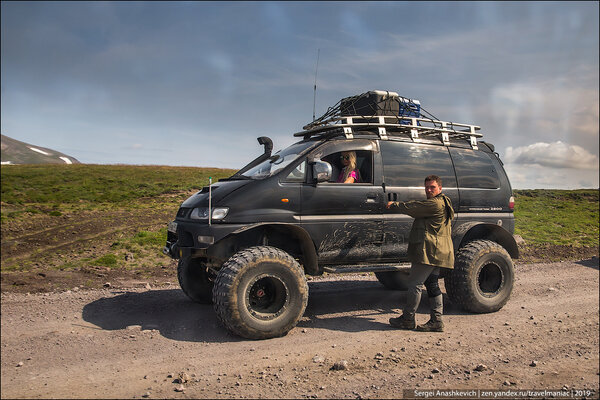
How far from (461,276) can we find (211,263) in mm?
3713

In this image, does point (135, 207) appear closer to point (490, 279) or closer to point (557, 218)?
point (490, 279)

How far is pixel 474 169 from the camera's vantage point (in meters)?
7.14

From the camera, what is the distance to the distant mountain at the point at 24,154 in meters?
133

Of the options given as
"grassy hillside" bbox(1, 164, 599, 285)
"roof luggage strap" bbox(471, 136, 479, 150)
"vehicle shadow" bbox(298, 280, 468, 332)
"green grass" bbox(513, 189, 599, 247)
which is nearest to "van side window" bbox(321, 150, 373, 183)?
"vehicle shadow" bbox(298, 280, 468, 332)

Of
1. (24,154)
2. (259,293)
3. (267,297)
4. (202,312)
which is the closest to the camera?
(259,293)

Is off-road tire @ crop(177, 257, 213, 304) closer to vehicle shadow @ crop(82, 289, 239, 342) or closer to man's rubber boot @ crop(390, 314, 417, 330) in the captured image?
vehicle shadow @ crop(82, 289, 239, 342)

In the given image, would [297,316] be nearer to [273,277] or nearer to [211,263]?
[273,277]

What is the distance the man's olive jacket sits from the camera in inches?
221

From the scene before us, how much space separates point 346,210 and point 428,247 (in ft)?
3.98

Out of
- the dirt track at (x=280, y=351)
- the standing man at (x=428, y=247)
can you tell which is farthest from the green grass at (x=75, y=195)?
the standing man at (x=428, y=247)

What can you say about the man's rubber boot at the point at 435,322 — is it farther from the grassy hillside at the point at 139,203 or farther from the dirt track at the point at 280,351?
the grassy hillside at the point at 139,203

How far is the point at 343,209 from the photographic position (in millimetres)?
6008

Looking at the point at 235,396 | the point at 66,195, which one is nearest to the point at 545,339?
the point at 235,396

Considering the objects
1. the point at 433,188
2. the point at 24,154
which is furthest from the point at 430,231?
the point at 24,154
